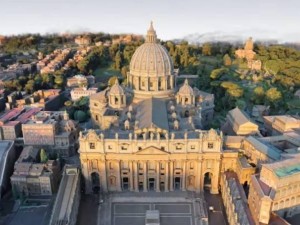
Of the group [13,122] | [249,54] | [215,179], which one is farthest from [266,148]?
[249,54]

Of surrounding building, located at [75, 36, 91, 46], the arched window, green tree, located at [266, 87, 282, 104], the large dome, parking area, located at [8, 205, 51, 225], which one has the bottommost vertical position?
parking area, located at [8, 205, 51, 225]

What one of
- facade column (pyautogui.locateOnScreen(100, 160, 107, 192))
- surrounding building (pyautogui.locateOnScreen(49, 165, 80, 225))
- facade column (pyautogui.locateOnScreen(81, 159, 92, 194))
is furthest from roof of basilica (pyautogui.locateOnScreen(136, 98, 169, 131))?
surrounding building (pyautogui.locateOnScreen(49, 165, 80, 225))

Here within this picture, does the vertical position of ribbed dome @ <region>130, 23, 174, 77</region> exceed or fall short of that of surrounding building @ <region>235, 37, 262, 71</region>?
it exceeds it

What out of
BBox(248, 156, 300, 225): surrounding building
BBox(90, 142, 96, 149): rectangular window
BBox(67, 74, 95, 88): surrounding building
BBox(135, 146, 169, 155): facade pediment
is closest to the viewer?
BBox(248, 156, 300, 225): surrounding building

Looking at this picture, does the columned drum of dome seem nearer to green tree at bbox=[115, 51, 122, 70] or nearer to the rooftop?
the rooftop

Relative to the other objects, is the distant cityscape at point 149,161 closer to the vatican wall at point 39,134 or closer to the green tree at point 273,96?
the vatican wall at point 39,134

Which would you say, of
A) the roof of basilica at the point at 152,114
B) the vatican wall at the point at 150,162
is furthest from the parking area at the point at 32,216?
the roof of basilica at the point at 152,114
